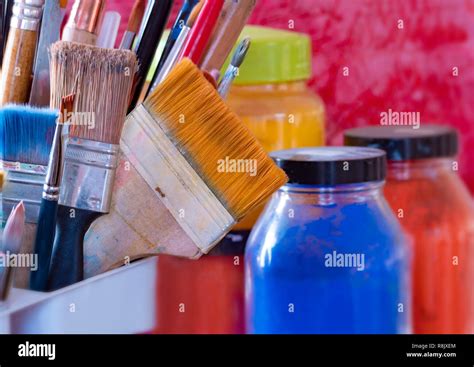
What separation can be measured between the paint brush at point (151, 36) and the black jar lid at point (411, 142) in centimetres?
11

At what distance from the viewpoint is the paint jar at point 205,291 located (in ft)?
1.46

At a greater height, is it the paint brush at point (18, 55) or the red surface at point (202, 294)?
the paint brush at point (18, 55)

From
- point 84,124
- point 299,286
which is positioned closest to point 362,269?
point 299,286

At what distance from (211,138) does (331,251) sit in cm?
8

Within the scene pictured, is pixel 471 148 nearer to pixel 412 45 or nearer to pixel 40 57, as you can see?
pixel 412 45

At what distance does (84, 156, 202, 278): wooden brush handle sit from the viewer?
0.39 metres

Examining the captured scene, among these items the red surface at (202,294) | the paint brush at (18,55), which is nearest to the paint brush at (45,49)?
the paint brush at (18,55)

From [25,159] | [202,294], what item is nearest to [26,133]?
[25,159]

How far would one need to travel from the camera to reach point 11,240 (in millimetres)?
377

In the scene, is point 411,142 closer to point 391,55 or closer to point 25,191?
point 391,55

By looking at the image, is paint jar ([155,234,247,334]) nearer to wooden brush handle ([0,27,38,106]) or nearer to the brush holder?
the brush holder

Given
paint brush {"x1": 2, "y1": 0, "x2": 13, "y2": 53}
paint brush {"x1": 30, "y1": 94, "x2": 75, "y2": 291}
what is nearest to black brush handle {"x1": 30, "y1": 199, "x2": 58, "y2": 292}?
paint brush {"x1": 30, "y1": 94, "x2": 75, "y2": 291}

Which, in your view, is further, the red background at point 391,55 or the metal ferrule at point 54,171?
the red background at point 391,55

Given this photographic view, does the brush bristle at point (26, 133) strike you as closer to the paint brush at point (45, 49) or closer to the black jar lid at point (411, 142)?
the paint brush at point (45, 49)
